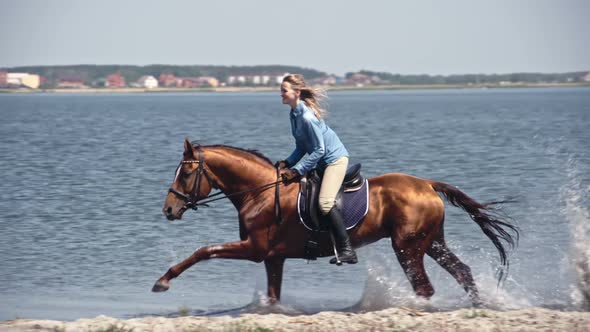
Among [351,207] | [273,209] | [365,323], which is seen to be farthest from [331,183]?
[365,323]

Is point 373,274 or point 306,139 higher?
point 306,139

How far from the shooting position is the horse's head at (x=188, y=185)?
1083 cm

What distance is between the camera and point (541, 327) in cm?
938

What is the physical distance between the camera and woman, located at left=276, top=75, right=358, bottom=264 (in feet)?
34.4

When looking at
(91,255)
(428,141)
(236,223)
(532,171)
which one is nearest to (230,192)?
(91,255)

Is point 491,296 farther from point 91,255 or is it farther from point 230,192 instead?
point 91,255

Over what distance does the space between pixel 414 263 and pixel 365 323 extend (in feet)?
5.09

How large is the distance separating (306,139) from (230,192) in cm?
110

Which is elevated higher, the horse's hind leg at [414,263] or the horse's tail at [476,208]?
the horse's tail at [476,208]

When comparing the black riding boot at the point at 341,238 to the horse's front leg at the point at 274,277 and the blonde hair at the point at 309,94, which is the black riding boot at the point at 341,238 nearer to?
the horse's front leg at the point at 274,277

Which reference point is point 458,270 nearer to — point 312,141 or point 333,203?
point 333,203

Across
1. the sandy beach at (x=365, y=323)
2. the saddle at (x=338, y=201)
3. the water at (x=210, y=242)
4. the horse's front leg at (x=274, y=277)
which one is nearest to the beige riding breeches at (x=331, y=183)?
the saddle at (x=338, y=201)

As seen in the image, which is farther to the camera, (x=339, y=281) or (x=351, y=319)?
(x=339, y=281)

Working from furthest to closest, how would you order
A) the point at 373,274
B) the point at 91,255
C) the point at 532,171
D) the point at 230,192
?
1. the point at 532,171
2. the point at 91,255
3. the point at 373,274
4. the point at 230,192
